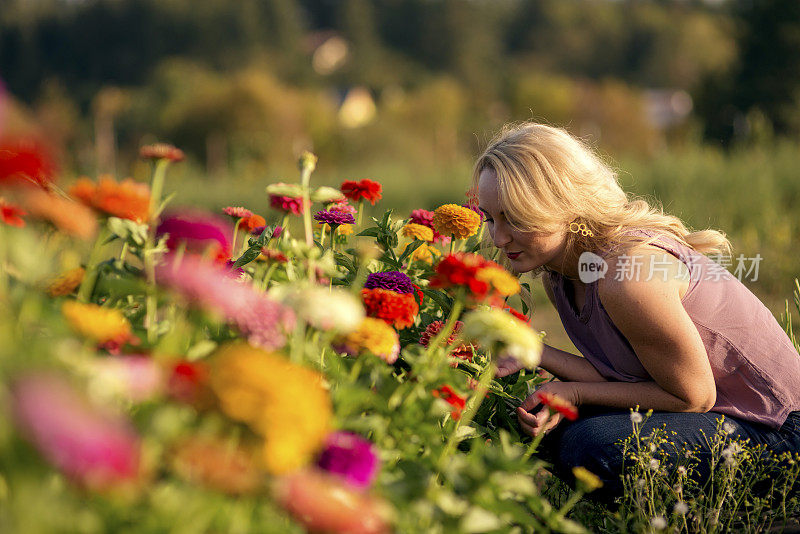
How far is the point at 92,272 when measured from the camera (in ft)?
4.13

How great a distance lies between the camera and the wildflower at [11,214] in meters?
1.35

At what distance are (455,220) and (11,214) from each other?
995mm

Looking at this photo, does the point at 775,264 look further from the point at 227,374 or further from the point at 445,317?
the point at 227,374


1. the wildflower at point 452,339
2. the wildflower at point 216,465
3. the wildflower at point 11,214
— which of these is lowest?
the wildflower at point 452,339

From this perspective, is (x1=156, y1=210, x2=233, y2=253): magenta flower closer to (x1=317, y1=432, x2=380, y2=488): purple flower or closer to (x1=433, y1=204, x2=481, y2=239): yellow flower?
(x1=317, y1=432, x2=380, y2=488): purple flower

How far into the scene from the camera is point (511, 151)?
77.7 inches

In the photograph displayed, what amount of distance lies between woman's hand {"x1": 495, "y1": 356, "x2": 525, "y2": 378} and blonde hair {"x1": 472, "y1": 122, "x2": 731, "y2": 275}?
0.36 m

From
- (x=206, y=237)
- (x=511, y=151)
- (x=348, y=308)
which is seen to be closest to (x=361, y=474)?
(x=348, y=308)

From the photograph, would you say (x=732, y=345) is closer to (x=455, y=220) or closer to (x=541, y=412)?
(x=541, y=412)

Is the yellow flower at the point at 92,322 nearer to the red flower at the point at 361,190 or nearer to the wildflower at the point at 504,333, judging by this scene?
the wildflower at the point at 504,333

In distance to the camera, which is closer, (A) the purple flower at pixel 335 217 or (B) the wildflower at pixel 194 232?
(B) the wildflower at pixel 194 232

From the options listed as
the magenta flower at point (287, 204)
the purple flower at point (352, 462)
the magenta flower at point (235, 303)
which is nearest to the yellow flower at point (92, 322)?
the magenta flower at point (235, 303)

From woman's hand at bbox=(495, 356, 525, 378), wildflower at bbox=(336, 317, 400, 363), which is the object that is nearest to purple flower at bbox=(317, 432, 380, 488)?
wildflower at bbox=(336, 317, 400, 363)

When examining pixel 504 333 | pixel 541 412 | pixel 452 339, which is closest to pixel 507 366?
pixel 541 412
